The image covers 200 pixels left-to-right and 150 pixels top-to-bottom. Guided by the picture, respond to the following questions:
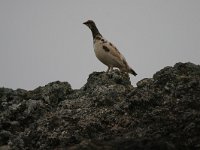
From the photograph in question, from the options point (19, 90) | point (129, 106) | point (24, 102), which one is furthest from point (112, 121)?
point (19, 90)

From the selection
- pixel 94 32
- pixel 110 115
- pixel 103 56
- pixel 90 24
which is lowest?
pixel 110 115

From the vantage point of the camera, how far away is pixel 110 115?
46.0 feet

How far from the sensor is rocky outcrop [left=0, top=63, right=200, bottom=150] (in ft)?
39.2

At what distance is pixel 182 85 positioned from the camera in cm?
1457

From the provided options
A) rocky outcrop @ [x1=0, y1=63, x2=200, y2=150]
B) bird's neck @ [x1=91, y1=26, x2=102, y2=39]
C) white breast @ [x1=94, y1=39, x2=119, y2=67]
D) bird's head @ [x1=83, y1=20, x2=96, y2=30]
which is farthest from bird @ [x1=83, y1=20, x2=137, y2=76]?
rocky outcrop @ [x1=0, y1=63, x2=200, y2=150]

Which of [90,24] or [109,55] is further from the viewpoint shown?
[90,24]

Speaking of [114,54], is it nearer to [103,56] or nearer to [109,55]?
[109,55]

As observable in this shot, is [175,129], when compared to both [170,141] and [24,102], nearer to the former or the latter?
[170,141]

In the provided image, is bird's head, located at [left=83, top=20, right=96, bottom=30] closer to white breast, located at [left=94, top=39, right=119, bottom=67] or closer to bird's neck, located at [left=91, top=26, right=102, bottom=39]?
bird's neck, located at [left=91, top=26, right=102, bottom=39]

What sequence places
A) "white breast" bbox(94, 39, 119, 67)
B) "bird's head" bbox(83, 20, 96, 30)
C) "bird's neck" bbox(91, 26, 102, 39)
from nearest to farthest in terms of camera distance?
"white breast" bbox(94, 39, 119, 67) → "bird's neck" bbox(91, 26, 102, 39) → "bird's head" bbox(83, 20, 96, 30)

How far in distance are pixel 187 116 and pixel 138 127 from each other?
4.10ft

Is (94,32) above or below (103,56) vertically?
above

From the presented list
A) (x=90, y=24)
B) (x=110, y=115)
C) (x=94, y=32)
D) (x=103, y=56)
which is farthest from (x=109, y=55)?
(x=110, y=115)

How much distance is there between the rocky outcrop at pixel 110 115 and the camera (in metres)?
11.9
